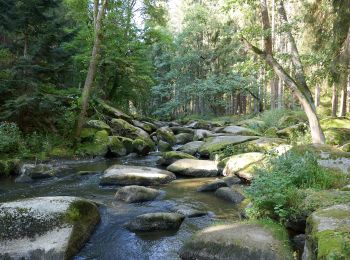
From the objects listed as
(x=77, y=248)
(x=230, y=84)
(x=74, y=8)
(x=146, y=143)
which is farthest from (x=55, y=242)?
(x=230, y=84)

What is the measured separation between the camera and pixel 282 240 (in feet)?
15.0

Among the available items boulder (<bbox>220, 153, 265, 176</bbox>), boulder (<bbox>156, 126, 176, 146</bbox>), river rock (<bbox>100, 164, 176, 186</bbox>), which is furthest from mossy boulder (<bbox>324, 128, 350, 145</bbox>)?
boulder (<bbox>156, 126, 176, 146</bbox>)

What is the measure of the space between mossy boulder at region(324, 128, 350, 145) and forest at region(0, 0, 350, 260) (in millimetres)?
51

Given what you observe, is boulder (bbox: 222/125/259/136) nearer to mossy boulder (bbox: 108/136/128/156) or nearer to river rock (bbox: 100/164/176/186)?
mossy boulder (bbox: 108/136/128/156)

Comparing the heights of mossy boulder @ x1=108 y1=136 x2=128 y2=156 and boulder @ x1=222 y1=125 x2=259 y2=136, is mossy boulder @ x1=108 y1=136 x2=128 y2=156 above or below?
below

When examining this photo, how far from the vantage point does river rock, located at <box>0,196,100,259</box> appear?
469 centimetres

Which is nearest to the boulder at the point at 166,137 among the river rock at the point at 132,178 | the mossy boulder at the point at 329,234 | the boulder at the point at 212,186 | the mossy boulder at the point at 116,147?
the mossy boulder at the point at 116,147

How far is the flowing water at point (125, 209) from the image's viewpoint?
520 cm

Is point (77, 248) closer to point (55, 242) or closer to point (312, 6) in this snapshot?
point (55, 242)

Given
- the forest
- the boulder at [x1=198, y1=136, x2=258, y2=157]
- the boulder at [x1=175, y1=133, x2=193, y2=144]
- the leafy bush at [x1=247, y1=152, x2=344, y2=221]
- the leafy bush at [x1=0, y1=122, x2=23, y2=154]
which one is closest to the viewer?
the forest

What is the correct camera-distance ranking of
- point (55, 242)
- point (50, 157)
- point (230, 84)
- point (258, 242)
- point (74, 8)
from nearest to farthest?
point (258, 242) < point (55, 242) < point (50, 157) < point (74, 8) < point (230, 84)

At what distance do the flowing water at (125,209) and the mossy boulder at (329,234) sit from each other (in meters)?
1.94

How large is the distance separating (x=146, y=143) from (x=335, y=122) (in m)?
8.15

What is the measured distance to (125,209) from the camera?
707 cm
